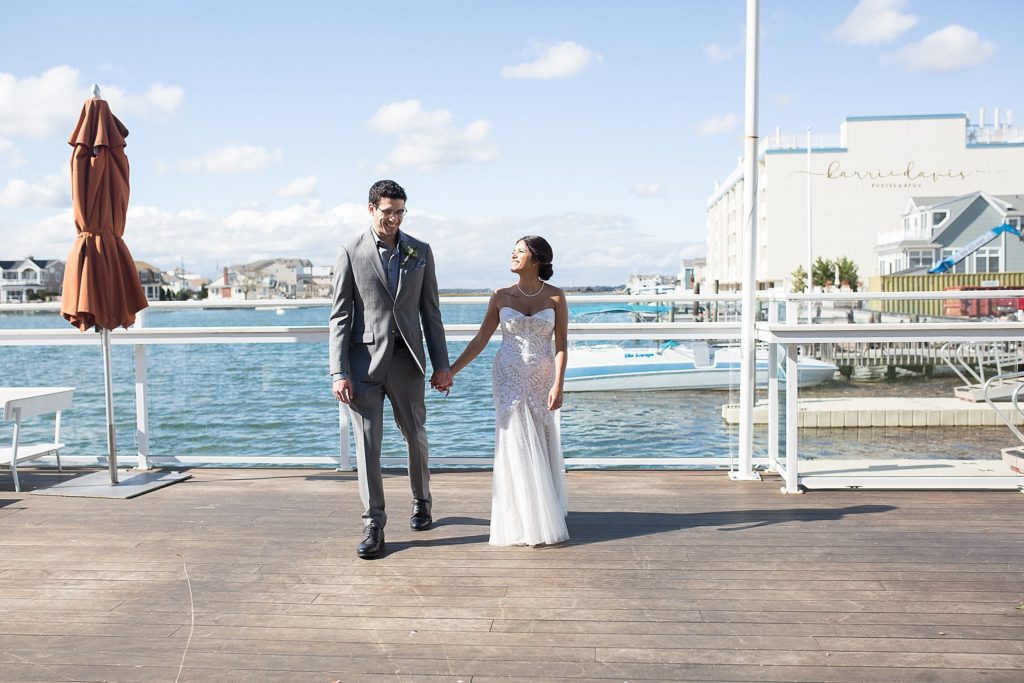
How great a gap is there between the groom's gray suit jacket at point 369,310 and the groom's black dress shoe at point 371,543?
2.16ft

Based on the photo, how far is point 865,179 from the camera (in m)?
59.0

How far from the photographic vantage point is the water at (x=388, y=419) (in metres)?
5.92

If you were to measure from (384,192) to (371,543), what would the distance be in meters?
1.54

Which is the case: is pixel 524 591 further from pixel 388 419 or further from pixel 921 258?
pixel 921 258

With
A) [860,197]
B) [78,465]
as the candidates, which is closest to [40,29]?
[78,465]

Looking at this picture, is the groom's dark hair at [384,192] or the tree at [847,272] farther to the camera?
the tree at [847,272]

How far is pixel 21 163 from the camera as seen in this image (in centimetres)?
8400

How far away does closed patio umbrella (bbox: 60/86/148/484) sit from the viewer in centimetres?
483

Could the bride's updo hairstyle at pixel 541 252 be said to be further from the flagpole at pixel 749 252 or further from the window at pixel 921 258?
Result: the window at pixel 921 258

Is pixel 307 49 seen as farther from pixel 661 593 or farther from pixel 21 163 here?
pixel 21 163

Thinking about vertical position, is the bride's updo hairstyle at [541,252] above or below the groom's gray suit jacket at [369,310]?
above

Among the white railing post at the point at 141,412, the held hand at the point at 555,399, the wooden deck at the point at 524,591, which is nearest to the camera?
the wooden deck at the point at 524,591

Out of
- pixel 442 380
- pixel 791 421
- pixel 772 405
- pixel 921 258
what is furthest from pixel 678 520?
pixel 921 258

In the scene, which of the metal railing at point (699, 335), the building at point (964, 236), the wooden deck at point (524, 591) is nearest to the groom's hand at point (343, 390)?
the wooden deck at point (524, 591)
